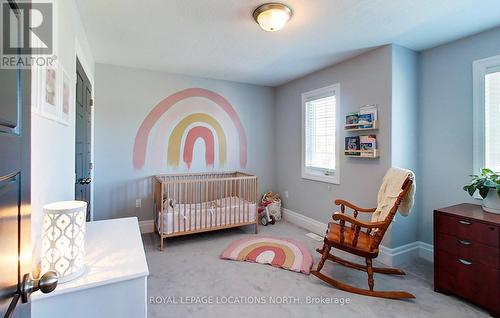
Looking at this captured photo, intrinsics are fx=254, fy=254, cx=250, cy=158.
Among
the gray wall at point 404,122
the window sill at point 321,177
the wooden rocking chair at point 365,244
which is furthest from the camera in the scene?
the window sill at point 321,177

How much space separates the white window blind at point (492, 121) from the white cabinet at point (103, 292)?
297 centimetres

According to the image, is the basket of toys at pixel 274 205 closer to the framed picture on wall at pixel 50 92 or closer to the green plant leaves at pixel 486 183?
the green plant leaves at pixel 486 183

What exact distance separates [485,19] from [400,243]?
2200 mm

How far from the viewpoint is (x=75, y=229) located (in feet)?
3.52

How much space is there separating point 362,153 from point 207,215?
2.08m

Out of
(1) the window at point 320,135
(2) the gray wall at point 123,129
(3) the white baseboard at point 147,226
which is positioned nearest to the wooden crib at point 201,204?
(3) the white baseboard at point 147,226

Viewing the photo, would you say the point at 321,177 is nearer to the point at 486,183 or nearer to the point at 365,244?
the point at 365,244

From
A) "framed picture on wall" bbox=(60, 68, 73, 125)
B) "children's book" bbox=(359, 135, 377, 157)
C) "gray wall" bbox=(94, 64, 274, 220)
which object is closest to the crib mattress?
"gray wall" bbox=(94, 64, 274, 220)

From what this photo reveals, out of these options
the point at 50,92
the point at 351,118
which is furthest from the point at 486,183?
the point at 50,92

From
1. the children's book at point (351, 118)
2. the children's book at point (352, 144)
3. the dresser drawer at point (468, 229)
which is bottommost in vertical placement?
the dresser drawer at point (468, 229)

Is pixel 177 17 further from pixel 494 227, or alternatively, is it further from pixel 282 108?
pixel 494 227

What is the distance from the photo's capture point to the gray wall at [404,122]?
2.66 meters

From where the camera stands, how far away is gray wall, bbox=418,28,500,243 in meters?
2.45

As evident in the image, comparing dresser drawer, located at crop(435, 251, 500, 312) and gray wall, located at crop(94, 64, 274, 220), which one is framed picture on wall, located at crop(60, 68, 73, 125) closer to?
gray wall, located at crop(94, 64, 274, 220)
